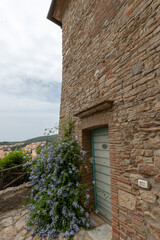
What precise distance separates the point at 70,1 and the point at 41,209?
645 centimetres

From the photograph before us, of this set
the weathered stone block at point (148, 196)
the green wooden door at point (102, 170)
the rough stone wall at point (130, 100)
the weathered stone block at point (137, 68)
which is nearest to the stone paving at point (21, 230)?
the green wooden door at point (102, 170)

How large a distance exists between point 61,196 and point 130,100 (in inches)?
97.1

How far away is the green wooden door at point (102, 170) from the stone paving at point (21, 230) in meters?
0.27

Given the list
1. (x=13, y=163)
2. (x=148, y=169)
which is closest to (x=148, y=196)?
Result: (x=148, y=169)

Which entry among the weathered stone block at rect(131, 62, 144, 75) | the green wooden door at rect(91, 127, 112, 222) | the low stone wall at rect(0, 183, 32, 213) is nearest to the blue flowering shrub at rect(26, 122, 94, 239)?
the green wooden door at rect(91, 127, 112, 222)

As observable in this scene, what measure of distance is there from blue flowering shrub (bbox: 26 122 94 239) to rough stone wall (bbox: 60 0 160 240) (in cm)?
80

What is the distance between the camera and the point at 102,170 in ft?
9.43

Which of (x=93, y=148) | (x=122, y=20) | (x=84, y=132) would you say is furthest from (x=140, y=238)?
(x=122, y=20)

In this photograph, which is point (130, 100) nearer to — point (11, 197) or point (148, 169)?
point (148, 169)

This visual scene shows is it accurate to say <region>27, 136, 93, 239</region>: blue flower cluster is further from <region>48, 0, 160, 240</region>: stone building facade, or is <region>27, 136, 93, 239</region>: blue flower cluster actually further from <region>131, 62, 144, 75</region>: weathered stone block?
<region>131, 62, 144, 75</region>: weathered stone block

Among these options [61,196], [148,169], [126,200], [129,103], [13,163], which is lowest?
[61,196]

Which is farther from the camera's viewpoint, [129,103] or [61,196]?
[61,196]

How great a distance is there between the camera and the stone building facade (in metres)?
1.61

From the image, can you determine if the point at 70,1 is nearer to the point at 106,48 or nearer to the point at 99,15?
the point at 99,15
